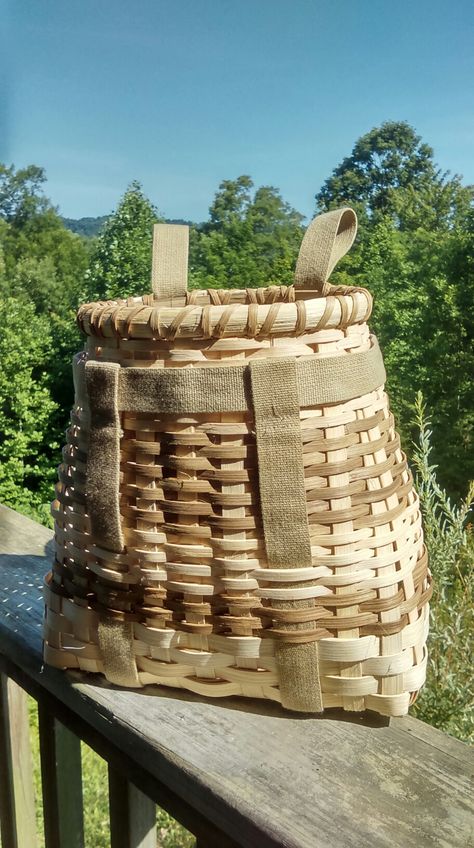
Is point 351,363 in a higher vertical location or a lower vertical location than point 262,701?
higher

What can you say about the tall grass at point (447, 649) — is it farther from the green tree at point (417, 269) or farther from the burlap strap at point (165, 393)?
the green tree at point (417, 269)

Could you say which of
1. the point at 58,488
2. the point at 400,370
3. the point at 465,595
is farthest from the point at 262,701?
the point at 400,370

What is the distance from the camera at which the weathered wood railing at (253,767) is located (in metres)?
0.31

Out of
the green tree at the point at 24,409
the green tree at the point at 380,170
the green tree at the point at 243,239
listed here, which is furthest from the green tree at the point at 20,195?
the green tree at the point at 380,170

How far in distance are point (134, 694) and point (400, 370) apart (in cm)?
314

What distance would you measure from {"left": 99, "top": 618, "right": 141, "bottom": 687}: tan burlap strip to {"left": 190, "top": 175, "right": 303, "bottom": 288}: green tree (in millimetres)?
3074

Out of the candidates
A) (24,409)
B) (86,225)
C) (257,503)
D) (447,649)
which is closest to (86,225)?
(86,225)

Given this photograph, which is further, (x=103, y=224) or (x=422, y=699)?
(x=103, y=224)

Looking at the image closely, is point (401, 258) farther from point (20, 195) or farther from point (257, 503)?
point (20, 195)

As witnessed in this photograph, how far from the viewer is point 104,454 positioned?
0.38 metres

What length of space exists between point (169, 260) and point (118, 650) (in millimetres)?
236

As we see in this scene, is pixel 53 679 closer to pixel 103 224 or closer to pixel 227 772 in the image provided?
pixel 227 772

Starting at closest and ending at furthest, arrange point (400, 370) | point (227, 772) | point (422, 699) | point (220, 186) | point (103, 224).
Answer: point (227, 772)
point (422, 699)
point (400, 370)
point (220, 186)
point (103, 224)

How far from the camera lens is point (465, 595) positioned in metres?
0.94
